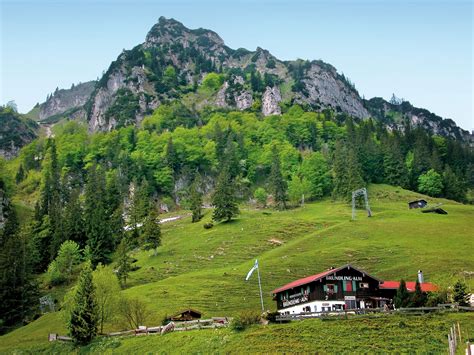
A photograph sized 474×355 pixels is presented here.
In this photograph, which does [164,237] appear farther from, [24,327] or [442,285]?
[442,285]

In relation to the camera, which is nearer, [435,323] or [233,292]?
[435,323]

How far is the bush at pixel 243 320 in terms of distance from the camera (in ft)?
171

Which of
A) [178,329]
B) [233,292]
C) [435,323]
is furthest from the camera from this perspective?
[233,292]

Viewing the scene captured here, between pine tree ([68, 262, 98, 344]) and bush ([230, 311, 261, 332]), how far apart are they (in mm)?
16871

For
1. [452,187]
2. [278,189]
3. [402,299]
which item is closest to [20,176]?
[278,189]

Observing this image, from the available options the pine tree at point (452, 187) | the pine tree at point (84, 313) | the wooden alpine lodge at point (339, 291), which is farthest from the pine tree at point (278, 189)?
the pine tree at point (84, 313)

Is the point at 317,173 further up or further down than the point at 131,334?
further up

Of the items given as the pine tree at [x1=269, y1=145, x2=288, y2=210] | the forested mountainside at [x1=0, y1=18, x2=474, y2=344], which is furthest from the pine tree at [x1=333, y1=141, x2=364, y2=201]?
the pine tree at [x1=269, y1=145, x2=288, y2=210]

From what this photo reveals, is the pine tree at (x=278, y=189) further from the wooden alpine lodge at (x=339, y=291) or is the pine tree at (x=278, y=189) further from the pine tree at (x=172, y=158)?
the wooden alpine lodge at (x=339, y=291)

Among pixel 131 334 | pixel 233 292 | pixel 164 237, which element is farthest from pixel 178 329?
pixel 164 237

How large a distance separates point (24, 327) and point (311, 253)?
147 feet

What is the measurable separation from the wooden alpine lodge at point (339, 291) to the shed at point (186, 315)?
9.93 meters

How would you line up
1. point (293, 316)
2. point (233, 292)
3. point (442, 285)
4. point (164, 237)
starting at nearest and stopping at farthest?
1. point (293, 316)
2. point (442, 285)
3. point (233, 292)
4. point (164, 237)

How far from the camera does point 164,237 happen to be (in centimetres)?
11844
